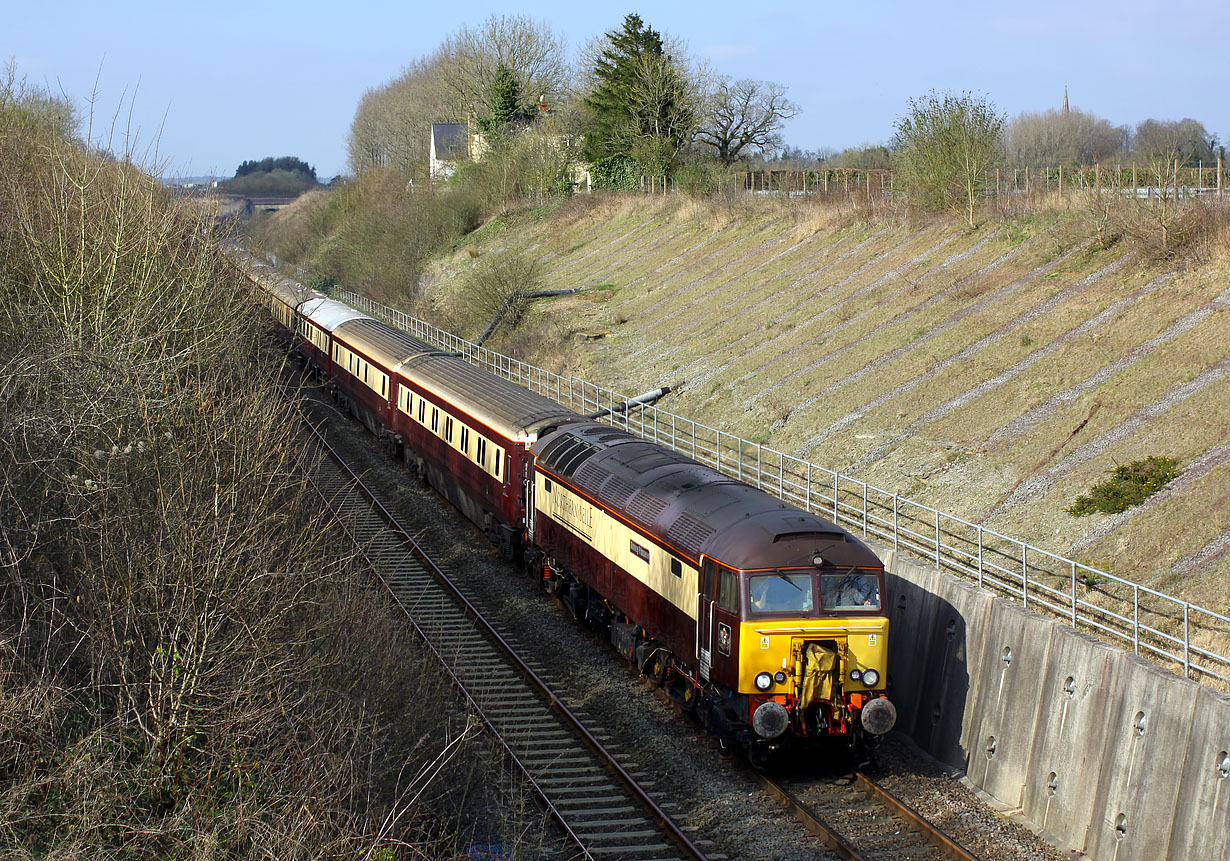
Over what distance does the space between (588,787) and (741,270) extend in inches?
1260

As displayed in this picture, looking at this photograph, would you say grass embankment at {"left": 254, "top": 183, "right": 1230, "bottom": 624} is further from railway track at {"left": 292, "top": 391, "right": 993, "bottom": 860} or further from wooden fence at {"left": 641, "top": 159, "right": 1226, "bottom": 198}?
railway track at {"left": 292, "top": 391, "right": 993, "bottom": 860}

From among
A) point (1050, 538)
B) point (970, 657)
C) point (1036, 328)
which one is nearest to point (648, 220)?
point (1036, 328)

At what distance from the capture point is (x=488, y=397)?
23.1m

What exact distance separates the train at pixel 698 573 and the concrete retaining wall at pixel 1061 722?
1.44m

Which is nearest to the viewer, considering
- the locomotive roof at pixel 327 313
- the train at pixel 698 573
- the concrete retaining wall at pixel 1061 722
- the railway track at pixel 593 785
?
the concrete retaining wall at pixel 1061 722

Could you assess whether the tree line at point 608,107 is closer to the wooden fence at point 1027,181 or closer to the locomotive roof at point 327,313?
the wooden fence at point 1027,181

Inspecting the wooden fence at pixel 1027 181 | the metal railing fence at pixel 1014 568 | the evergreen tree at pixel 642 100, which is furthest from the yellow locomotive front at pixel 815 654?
the evergreen tree at pixel 642 100

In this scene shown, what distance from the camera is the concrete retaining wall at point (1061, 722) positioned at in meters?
9.97

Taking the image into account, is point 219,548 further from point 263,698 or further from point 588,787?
point 588,787

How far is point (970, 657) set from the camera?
526 inches

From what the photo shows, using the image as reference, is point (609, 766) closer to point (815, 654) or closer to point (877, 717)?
point (815, 654)

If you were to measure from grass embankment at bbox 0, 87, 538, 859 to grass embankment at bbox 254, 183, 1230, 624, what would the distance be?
1066 cm

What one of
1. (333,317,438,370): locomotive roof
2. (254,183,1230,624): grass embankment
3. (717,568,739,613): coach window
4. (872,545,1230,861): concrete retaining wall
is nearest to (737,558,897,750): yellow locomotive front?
(717,568,739,613): coach window

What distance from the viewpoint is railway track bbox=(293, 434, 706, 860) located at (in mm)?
11633
